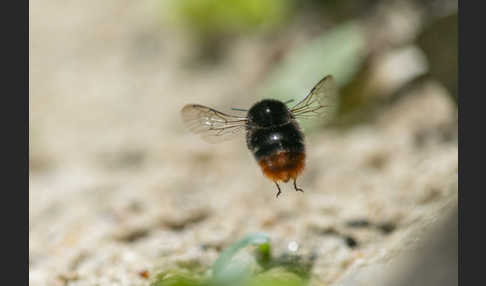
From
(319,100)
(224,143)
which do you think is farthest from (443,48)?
(224,143)

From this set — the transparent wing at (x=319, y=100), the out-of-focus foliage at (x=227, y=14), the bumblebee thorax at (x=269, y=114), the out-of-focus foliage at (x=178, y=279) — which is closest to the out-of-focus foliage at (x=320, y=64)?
the out-of-focus foliage at (x=227, y=14)

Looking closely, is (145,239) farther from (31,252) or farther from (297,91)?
(297,91)

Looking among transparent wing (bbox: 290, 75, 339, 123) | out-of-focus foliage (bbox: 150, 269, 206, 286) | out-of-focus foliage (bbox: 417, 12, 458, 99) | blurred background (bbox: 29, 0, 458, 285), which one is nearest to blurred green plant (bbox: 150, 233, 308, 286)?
out-of-focus foliage (bbox: 150, 269, 206, 286)

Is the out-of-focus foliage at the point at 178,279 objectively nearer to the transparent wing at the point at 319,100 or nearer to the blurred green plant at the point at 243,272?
the blurred green plant at the point at 243,272

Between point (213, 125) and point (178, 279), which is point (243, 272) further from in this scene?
point (213, 125)

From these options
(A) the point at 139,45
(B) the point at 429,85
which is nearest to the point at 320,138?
(B) the point at 429,85

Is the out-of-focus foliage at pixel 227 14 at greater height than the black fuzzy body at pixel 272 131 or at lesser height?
greater
